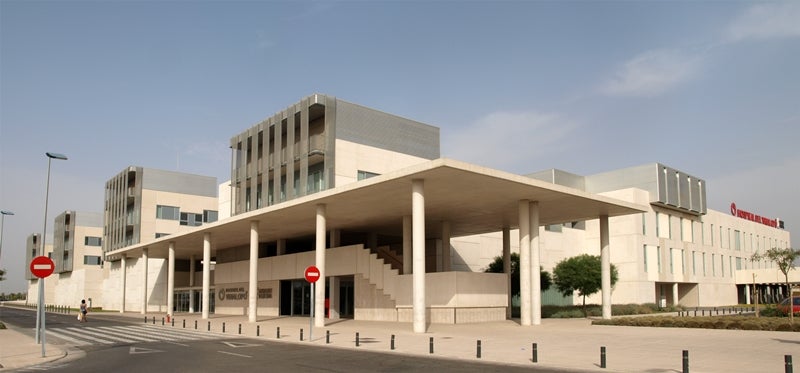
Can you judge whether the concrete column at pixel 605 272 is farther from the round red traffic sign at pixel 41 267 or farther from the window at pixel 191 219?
the window at pixel 191 219

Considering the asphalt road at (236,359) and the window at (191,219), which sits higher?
the window at (191,219)

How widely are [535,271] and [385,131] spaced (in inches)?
891

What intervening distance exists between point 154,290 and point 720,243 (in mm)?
70129

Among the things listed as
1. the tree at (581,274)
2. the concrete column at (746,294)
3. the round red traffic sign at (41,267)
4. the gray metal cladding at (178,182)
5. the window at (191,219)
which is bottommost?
the concrete column at (746,294)

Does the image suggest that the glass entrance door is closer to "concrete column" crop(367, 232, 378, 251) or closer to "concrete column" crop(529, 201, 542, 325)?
"concrete column" crop(367, 232, 378, 251)

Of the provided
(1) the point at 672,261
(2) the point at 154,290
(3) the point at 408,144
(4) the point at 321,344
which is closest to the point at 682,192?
(1) the point at 672,261

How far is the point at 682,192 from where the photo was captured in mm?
68688

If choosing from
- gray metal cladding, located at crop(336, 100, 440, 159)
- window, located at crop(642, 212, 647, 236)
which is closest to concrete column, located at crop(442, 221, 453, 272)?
gray metal cladding, located at crop(336, 100, 440, 159)

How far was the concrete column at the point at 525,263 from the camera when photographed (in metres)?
34.1

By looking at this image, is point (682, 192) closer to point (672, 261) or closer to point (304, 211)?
point (672, 261)

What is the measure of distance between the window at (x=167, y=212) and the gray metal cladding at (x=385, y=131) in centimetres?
4197

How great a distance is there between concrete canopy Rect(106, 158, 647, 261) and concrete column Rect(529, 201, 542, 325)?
93 centimetres

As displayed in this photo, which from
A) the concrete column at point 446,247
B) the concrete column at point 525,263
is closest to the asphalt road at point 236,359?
the concrete column at point 525,263

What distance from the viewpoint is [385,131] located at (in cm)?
5359
